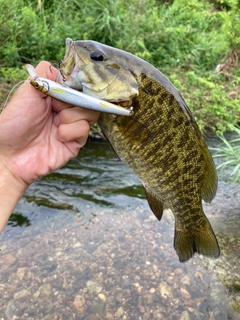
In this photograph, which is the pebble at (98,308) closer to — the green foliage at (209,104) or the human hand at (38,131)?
the human hand at (38,131)

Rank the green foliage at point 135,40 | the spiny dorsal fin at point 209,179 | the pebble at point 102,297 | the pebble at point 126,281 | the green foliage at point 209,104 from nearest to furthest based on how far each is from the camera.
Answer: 1. the spiny dorsal fin at point 209,179
2. the pebble at point 102,297
3. the pebble at point 126,281
4. the green foliage at point 135,40
5. the green foliage at point 209,104

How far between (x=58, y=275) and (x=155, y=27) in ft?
20.5

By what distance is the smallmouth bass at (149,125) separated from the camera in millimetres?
1869

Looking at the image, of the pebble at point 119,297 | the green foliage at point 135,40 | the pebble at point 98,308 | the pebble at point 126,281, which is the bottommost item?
the pebble at point 98,308

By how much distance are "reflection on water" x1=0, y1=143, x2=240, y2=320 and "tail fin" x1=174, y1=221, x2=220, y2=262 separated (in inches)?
41.6

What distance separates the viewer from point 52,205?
462 cm

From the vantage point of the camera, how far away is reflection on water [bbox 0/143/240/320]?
334 centimetres

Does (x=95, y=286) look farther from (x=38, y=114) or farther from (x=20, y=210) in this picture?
(x=38, y=114)

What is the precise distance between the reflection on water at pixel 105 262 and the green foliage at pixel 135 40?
241 cm

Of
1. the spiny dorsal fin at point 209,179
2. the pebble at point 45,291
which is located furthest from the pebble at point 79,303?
the spiny dorsal fin at point 209,179

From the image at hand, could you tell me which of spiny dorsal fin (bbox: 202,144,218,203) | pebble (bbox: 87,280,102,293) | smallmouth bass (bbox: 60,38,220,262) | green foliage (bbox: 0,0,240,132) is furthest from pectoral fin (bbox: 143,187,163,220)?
green foliage (bbox: 0,0,240,132)

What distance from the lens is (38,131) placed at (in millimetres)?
2393

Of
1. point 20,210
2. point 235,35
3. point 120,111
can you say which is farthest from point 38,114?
point 235,35

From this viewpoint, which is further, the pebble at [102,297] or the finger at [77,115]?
the pebble at [102,297]
